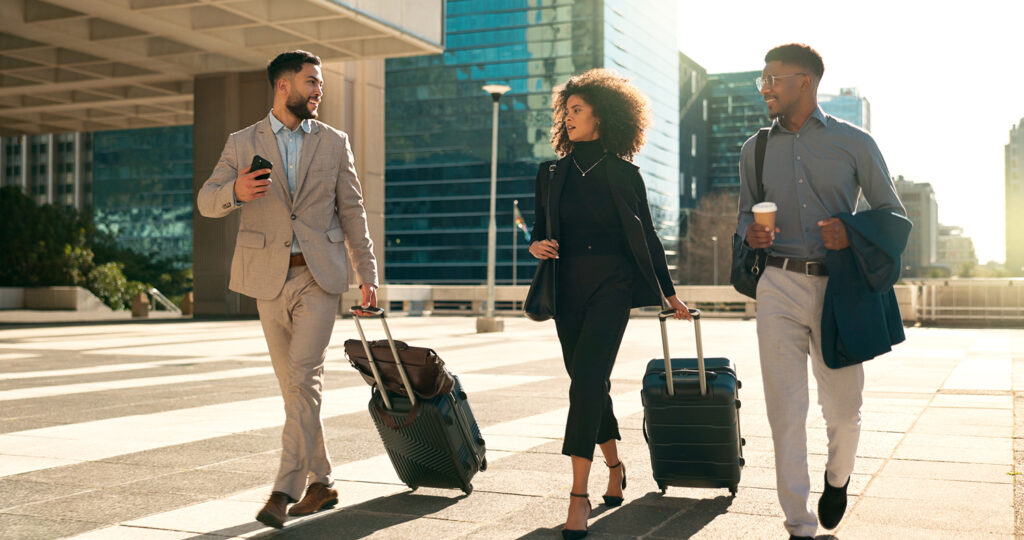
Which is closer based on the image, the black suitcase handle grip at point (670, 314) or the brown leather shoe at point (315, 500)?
the black suitcase handle grip at point (670, 314)

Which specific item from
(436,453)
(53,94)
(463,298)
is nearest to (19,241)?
(53,94)

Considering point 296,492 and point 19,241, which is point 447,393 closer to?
point 296,492

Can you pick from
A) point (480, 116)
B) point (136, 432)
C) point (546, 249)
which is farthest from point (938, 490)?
point (480, 116)

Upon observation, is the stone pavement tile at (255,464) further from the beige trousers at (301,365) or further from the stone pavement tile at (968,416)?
the stone pavement tile at (968,416)

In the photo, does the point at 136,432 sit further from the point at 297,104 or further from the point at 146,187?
the point at 146,187

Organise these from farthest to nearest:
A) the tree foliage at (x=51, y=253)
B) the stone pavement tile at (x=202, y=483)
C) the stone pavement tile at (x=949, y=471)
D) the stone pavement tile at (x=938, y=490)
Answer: the tree foliage at (x=51, y=253) → the stone pavement tile at (x=949, y=471) → the stone pavement tile at (x=202, y=483) → the stone pavement tile at (x=938, y=490)

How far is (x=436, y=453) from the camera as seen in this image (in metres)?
4.47

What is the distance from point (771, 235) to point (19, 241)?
40.3m

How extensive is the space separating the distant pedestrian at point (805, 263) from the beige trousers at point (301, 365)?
1.83 metres

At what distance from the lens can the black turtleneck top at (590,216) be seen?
436 cm

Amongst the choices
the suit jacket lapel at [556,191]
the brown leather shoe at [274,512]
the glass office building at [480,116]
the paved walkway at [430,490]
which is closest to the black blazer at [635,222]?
the suit jacket lapel at [556,191]

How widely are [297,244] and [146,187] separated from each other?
396 ft

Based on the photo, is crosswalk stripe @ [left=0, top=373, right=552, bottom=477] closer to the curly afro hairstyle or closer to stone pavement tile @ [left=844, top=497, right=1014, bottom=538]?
the curly afro hairstyle

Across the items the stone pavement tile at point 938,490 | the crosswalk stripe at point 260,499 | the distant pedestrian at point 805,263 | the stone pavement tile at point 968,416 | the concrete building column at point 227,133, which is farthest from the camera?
the concrete building column at point 227,133
